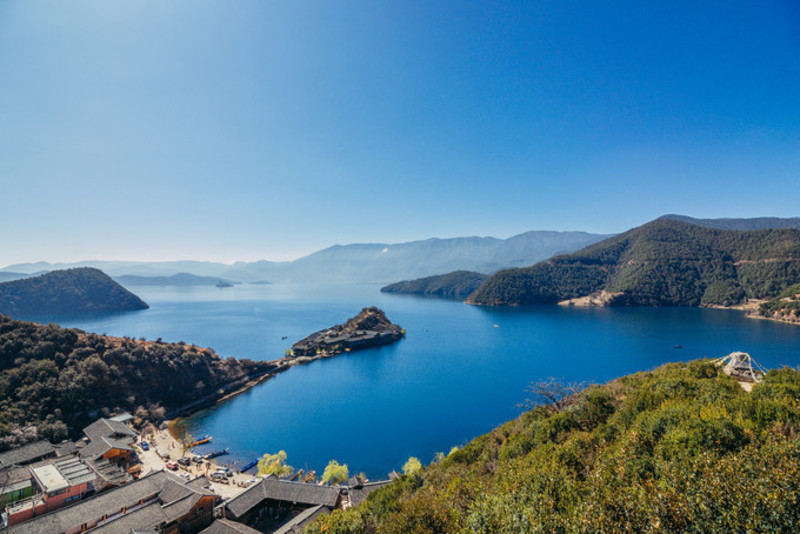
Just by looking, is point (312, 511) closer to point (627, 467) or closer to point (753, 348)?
point (627, 467)

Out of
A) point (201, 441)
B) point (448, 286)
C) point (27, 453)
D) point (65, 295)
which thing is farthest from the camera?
point (448, 286)

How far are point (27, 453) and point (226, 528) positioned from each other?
16722 mm

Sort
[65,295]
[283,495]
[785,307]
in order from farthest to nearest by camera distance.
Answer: [65,295], [785,307], [283,495]

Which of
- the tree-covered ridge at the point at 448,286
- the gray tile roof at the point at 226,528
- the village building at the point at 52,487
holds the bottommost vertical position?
the gray tile roof at the point at 226,528

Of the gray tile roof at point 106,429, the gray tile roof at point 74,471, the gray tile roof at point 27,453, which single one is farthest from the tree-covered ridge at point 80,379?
the gray tile roof at point 74,471

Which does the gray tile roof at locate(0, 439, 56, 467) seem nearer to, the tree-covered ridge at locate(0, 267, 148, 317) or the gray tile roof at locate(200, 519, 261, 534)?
the gray tile roof at locate(200, 519, 261, 534)

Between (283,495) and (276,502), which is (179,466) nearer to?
(276,502)

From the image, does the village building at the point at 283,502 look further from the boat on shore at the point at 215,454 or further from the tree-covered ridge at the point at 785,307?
the tree-covered ridge at the point at 785,307

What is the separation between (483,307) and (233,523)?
111 m

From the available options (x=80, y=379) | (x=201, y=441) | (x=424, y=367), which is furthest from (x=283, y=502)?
(x=424, y=367)

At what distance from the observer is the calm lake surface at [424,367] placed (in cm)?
2983

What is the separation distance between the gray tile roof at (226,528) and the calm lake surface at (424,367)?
30.0 ft

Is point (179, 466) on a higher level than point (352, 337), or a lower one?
lower

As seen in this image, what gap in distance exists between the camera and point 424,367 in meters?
52.2
